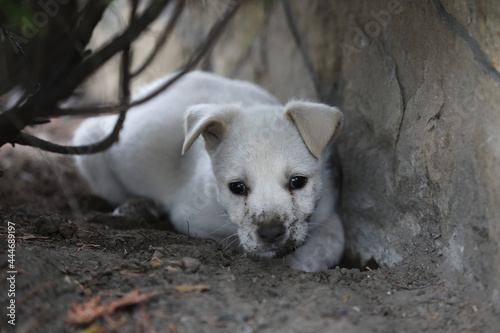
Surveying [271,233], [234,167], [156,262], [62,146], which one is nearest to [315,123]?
[234,167]

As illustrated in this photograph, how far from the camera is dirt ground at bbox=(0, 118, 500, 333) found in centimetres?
239

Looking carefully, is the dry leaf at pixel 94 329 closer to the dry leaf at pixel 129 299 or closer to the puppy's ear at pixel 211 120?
the dry leaf at pixel 129 299

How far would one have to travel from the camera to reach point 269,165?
354 centimetres

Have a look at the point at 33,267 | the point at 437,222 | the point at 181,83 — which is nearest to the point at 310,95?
the point at 181,83

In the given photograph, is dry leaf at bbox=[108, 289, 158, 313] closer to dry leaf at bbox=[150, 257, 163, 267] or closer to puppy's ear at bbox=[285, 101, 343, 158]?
dry leaf at bbox=[150, 257, 163, 267]

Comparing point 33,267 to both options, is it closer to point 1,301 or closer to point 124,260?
point 1,301

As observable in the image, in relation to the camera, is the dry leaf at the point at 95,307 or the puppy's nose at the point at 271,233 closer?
the dry leaf at the point at 95,307

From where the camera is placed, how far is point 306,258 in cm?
402

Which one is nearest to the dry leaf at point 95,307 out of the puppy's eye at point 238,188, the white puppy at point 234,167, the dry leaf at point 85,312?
the dry leaf at point 85,312

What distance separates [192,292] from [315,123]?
150cm

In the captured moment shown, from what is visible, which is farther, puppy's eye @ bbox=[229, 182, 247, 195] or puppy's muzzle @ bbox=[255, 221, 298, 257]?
puppy's eye @ bbox=[229, 182, 247, 195]

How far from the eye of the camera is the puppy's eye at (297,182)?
11.8 ft

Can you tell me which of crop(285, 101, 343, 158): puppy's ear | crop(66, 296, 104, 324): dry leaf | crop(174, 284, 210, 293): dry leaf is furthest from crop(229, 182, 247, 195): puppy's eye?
crop(66, 296, 104, 324): dry leaf

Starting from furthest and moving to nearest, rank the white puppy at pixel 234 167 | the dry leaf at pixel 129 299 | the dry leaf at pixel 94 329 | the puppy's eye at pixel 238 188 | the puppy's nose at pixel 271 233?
the puppy's eye at pixel 238 188 → the white puppy at pixel 234 167 → the puppy's nose at pixel 271 233 → the dry leaf at pixel 129 299 → the dry leaf at pixel 94 329
